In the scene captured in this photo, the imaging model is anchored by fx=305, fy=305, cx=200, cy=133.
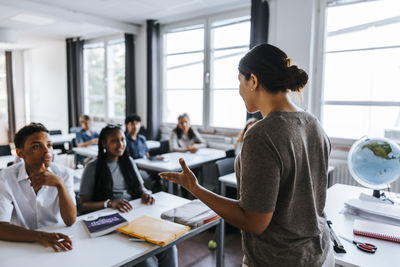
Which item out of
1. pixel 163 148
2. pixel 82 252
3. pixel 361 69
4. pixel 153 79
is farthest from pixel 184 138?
pixel 82 252

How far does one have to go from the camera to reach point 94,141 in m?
4.93

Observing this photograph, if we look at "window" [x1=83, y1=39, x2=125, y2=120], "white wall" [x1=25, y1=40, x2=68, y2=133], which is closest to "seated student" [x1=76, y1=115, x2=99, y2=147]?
"window" [x1=83, y1=39, x2=125, y2=120]

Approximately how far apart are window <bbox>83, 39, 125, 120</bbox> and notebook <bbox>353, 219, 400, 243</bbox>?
19.5ft

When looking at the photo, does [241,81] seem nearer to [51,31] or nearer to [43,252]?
[43,252]

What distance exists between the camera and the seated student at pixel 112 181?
202 cm

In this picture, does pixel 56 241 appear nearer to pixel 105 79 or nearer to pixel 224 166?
pixel 224 166

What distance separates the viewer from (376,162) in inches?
72.0

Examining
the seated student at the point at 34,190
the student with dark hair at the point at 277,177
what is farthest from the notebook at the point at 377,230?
the seated student at the point at 34,190

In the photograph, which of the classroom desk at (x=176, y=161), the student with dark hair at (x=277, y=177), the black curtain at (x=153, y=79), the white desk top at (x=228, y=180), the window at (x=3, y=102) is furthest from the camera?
the window at (x=3, y=102)

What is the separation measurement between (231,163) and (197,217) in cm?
163

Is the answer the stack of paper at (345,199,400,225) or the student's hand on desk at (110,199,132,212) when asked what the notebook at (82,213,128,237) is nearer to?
the student's hand on desk at (110,199,132,212)

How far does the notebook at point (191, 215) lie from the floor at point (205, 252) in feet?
3.45

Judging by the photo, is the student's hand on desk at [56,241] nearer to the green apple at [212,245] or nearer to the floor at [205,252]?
the floor at [205,252]

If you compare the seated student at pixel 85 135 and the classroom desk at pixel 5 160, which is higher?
the seated student at pixel 85 135
